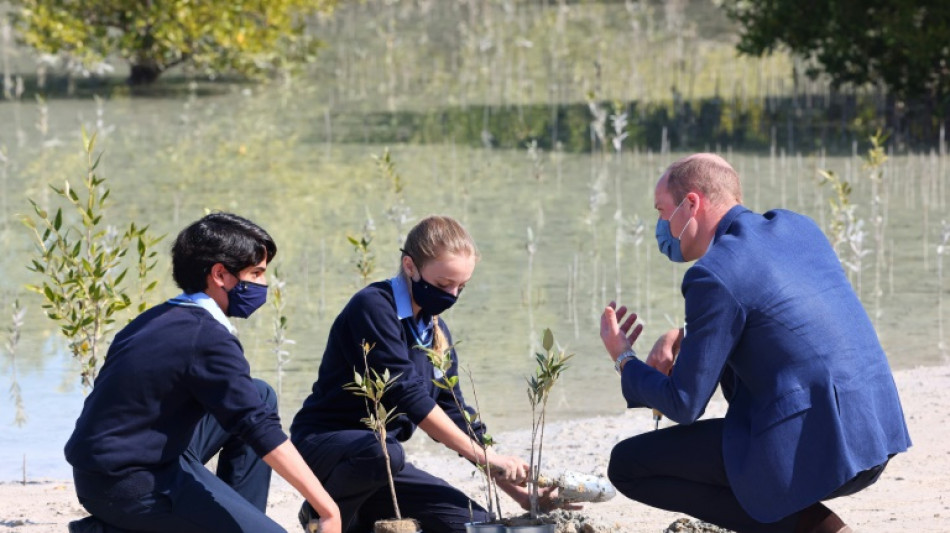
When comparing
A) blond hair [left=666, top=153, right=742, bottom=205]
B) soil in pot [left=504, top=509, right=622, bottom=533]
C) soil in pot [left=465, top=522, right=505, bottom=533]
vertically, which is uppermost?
blond hair [left=666, top=153, right=742, bottom=205]

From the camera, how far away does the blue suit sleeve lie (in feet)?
15.9

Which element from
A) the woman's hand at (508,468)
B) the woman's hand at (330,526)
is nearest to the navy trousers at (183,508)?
the woman's hand at (330,526)

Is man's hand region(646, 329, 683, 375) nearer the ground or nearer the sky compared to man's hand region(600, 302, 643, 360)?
nearer the ground

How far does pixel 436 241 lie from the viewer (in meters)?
5.64

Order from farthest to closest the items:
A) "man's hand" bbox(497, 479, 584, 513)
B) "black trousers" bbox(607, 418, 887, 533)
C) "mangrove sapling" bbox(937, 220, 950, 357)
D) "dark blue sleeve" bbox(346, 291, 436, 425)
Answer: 1. "mangrove sapling" bbox(937, 220, 950, 357)
2. "man's hand" bbox(497, 479, 584, 513)
3. "dark blue sleeve" bbox(346, 291, 436, 425)
4. "black trousers" bbox(607, 418, 887, 533)

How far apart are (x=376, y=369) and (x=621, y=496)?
5.22ft

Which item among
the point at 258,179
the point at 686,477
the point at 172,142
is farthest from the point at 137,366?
the point at 172,142

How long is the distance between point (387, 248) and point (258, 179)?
11.6 ft

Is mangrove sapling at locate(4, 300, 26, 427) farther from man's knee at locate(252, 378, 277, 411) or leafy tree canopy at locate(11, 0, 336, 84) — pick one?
leafy tree canopy at locate(11, 0, 336, 84)

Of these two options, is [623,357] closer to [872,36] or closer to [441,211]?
[441,211]

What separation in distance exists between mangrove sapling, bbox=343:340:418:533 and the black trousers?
0.74 m

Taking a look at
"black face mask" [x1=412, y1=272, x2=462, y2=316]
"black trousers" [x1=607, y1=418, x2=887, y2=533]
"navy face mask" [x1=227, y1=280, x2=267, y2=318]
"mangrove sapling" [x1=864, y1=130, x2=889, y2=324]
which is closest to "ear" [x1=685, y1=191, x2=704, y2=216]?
"black trousers" [x1=607, y1=418, x2=887, y2=533]

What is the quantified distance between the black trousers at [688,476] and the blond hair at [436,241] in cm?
87

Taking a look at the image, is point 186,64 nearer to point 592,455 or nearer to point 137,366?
point 592,455
